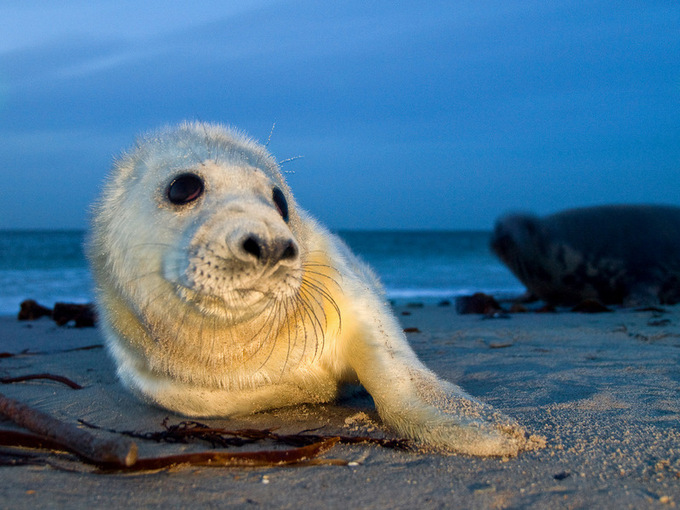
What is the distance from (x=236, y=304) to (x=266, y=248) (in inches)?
10.1

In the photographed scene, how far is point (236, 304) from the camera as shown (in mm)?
2109

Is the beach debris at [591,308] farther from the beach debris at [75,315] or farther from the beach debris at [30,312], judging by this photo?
the beach debris at [30,312]

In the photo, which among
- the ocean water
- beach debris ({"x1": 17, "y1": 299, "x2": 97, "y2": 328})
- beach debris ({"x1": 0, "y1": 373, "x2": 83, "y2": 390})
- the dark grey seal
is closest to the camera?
beach debris ({"x1": 0, "y1": 373, "x2": 83, "y2": 390})

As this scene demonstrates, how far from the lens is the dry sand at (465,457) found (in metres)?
1.69

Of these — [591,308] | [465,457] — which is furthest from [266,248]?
[591,308]

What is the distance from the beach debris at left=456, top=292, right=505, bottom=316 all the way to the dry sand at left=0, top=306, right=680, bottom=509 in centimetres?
295

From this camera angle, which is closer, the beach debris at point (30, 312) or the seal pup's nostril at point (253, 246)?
the seal pup's nostril at point (253, 246)

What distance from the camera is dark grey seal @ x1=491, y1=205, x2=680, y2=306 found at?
809 cm

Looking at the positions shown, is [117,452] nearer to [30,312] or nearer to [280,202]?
[280,202]

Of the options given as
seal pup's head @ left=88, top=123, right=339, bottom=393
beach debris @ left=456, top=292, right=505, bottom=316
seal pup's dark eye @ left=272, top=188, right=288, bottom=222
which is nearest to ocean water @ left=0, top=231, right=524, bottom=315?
beach debris @ left=456, top=292, right=505, bottom=316

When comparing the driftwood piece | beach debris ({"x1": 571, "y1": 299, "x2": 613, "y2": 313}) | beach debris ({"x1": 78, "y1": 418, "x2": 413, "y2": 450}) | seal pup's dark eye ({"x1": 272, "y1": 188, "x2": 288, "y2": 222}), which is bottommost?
beach debris ({"x1": 571, "y1": 299, "x2": 613, "y2": 313})

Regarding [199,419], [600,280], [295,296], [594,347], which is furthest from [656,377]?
[600,280]

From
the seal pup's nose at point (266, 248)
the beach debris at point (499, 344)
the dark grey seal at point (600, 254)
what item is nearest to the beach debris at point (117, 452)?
the seal pup's nose at point (266, 248)

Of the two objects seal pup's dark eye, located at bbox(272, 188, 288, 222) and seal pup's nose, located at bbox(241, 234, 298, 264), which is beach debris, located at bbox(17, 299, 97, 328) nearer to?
seal pup's dark eye, located at bbox(272, 188, 288, 222)
